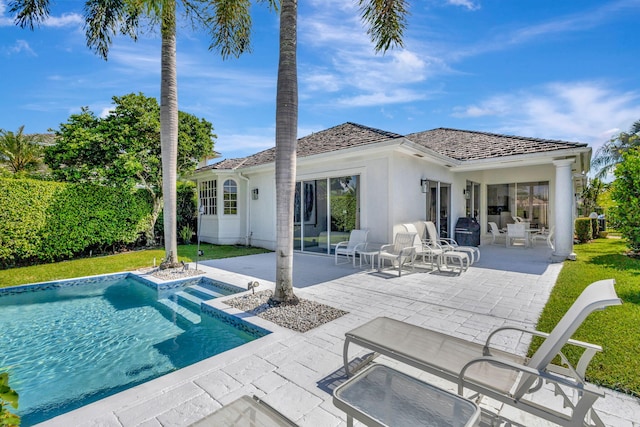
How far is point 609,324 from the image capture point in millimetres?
4848

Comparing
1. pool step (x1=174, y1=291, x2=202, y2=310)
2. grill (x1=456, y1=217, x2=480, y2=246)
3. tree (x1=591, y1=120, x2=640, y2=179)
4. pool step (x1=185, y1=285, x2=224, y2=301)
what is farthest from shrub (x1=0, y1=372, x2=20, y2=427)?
tree (x1=591, y1=120, x2=640, y2=179)

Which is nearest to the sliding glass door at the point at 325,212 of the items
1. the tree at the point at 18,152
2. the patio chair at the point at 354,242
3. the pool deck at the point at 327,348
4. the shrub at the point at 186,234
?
the patio chair at the point at 354,242

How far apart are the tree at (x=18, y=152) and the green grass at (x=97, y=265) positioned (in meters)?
11.9

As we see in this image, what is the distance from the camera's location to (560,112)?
770 inches

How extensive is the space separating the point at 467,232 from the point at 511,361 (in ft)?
38.2

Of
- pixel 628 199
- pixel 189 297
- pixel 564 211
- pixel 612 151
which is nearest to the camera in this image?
pixel 189 297

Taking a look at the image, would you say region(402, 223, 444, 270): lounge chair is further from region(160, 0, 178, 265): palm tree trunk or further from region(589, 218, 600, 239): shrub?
region(589, 218, 600, 239): shrub

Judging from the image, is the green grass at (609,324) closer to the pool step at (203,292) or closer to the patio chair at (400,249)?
the patio chair at (400,249)

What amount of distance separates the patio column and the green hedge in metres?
17.4

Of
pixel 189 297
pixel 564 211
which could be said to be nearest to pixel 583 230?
pixel 564 211

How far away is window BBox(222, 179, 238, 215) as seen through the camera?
1573cm

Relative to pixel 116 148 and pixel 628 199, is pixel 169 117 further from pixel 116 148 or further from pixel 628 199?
pixel 628 199

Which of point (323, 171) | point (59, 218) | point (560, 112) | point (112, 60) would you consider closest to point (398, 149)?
point (323, 171)

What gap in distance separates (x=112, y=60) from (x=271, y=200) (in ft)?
25.1
